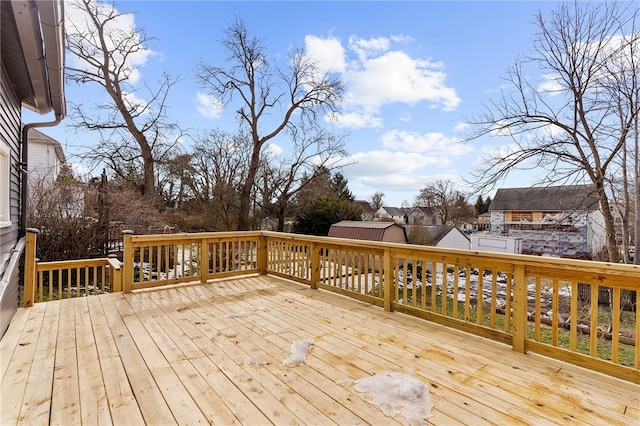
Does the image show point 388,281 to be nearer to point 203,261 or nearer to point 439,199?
point 203,261

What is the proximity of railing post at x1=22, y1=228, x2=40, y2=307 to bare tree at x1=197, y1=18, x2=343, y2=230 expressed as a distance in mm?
10496

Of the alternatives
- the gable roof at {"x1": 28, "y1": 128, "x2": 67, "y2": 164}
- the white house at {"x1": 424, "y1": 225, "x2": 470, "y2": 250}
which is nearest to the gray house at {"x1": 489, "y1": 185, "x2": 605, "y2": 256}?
the white house at {"x1": 424, "y1": 225, "x2": 470, "y2": 250}

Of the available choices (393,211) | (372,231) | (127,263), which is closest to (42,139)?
(127,263)

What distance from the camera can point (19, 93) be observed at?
3883mm

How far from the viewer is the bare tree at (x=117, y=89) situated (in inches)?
435

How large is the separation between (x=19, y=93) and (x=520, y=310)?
601cm

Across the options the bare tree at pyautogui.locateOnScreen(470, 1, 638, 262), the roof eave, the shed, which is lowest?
the shed

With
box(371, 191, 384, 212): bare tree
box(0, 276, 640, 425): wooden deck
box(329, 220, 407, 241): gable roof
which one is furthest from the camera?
box(371, 191, 384, 212): bare tree

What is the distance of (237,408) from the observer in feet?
5.97

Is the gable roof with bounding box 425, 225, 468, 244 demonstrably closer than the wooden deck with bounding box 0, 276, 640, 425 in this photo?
No

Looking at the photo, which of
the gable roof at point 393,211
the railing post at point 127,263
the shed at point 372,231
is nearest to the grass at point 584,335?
the shed at point 372,231

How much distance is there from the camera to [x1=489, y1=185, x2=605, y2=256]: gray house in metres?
8.67

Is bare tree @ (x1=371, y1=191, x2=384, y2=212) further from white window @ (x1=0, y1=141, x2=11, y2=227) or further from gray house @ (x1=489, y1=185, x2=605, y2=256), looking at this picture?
white window @ (x1=0, y1=141, x2=11, y2=227)

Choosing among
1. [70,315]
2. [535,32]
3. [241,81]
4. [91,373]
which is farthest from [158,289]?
[241,81]
